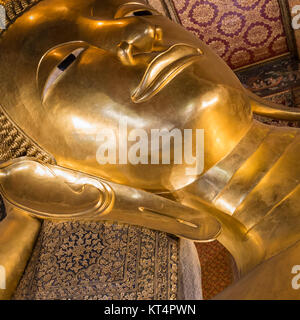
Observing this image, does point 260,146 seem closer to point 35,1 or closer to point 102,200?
point 102,200

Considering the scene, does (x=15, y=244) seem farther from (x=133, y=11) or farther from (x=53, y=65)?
(x=133, y=11)

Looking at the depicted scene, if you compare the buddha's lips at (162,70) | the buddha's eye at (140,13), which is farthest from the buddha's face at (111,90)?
the buddha's eye at (140,13)

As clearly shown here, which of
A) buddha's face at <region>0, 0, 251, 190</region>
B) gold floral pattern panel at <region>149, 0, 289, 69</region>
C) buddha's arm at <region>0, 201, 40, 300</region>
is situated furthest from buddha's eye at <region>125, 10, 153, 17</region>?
gold floral pattern panel at <region>149, 0, 289, 69</region>

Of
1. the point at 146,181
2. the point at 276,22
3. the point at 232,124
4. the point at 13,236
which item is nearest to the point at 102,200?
the point at 146,181

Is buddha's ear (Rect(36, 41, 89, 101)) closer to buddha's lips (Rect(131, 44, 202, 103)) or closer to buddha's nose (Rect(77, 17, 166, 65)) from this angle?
buddha's nose (Rect(77, 17, 166, 65))

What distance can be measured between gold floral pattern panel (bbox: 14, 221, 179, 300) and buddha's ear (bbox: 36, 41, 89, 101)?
0.34 meters

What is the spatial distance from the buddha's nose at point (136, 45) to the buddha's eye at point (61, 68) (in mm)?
104

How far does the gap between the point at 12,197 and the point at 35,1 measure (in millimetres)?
525

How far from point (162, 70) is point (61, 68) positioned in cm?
24

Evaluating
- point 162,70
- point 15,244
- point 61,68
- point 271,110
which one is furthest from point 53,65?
point 271,110

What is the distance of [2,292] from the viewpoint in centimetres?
86

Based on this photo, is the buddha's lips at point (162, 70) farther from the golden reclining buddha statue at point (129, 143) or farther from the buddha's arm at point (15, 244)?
the buddha's arm at point (15, 244)

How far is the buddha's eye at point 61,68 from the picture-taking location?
92cm

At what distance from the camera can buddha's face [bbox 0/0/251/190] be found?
0.89 metres
